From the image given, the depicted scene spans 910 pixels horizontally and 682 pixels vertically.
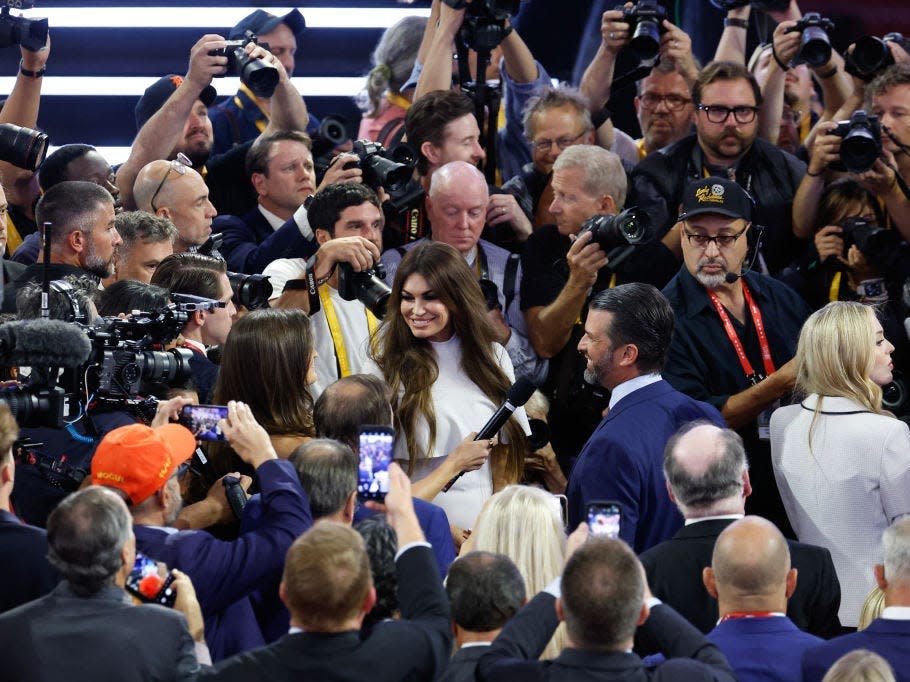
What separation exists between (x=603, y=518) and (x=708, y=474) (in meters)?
0.55

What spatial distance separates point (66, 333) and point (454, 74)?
3.27 m

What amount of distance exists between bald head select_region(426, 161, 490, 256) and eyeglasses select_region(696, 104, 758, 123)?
0.97 m

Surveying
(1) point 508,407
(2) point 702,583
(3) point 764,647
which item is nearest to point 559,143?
(1) point 508,407

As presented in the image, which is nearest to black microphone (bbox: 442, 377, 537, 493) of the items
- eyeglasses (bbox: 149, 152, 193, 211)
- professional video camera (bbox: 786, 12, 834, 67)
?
eyeglasses (bbox: 149, 152, 193, 211)

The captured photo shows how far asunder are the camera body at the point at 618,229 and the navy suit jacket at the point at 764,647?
2.01 m

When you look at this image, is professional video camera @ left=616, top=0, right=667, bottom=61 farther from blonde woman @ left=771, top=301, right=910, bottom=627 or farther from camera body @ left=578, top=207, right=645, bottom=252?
blonde woman @ left=771, top=301, right=910, bottom=627

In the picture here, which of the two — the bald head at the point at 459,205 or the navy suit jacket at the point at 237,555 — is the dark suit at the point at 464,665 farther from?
the bald head at the point at 459,205

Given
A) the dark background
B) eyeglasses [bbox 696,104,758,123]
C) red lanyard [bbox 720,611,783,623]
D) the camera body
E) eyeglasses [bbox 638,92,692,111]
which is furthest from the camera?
the dark background

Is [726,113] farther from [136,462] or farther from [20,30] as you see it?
[136,462]

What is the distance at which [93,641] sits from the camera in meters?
3.15

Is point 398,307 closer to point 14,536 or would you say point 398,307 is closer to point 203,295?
point 203,295

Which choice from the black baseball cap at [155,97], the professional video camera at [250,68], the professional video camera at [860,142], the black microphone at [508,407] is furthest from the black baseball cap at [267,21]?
the black microphone at [508,407]

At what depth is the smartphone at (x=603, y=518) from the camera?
3369 millimetres

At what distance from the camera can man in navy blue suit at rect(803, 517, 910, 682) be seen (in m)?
3.32
